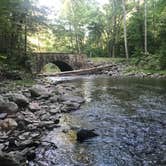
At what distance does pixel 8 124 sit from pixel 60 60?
30755mm

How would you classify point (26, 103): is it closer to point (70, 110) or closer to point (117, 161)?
point (70, 110)

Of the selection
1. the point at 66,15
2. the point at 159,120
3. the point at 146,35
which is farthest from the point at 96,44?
the point at 159,120

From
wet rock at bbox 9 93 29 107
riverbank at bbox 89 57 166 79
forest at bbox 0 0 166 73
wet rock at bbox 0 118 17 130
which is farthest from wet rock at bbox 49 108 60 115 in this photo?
riverbank at bbox 89 57 166 79

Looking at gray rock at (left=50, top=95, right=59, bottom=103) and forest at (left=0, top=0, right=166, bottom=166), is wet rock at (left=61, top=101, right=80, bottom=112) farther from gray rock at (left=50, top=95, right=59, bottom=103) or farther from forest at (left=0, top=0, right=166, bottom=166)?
gray rock at (left=50, top=95, right=59, bottom=103)

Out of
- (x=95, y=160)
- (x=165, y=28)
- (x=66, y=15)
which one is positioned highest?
(x=66, y=15)

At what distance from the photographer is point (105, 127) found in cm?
1106

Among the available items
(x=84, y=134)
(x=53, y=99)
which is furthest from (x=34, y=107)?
(x=84, y=134)

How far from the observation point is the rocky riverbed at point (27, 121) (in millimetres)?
7916

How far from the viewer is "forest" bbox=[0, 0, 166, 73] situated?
28656mm

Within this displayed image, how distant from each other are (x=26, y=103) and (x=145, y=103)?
639 centimetres

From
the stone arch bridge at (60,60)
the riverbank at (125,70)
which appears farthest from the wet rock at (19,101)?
the stone arch bridge at (60,60)

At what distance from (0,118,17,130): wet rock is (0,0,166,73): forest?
15.6 meters

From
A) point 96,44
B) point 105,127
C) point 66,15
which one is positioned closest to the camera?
point 105,127

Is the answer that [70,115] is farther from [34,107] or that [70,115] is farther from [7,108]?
[7,108]
